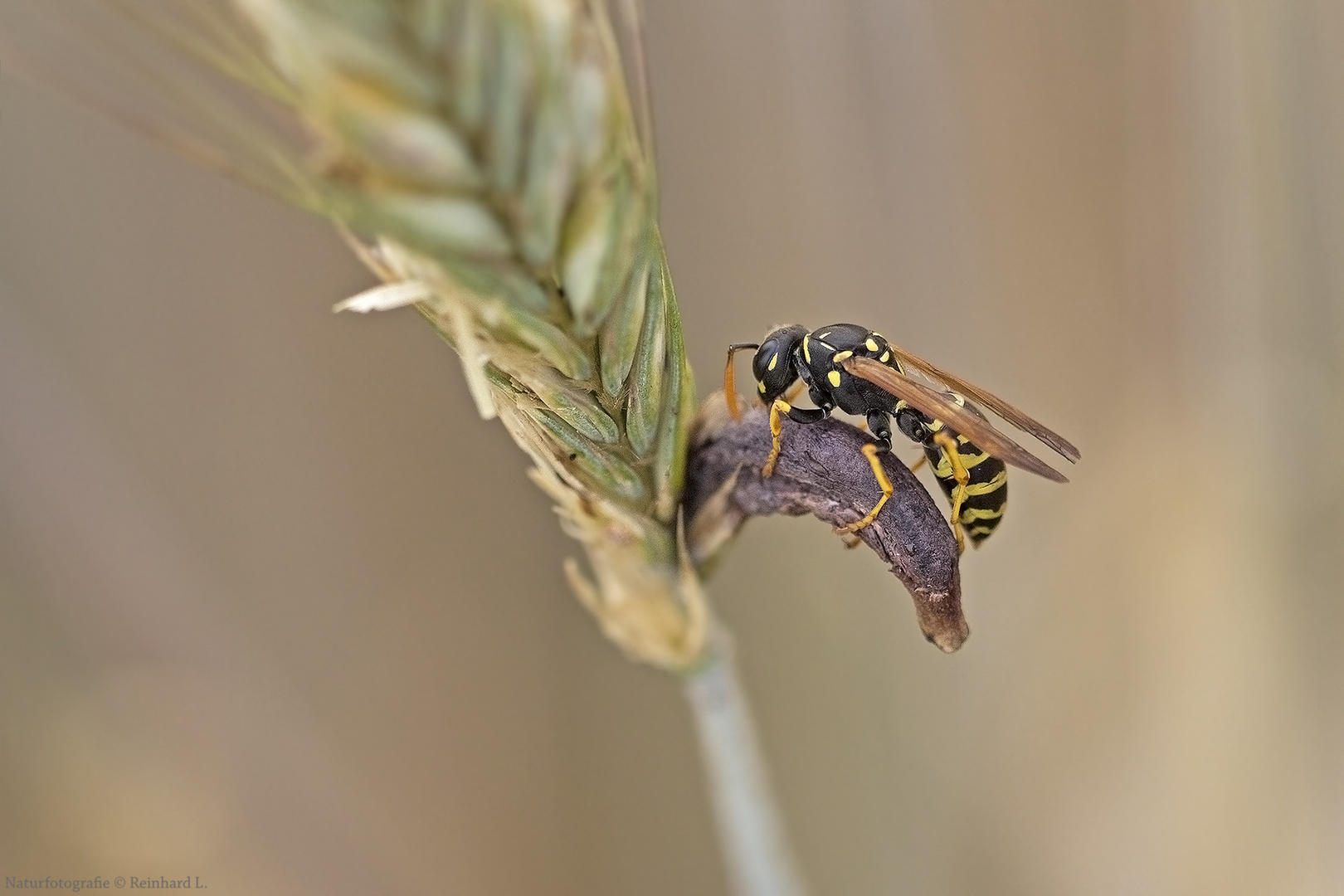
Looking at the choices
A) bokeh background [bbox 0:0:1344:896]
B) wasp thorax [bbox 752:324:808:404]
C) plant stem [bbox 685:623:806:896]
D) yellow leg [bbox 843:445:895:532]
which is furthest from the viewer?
bokeh background [bbox 0:0:1344:896]

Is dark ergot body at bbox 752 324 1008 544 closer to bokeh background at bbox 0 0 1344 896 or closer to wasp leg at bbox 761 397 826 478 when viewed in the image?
wasp leg at bbox 761 397 826 478

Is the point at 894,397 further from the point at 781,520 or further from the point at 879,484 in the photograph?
the point at 781,520

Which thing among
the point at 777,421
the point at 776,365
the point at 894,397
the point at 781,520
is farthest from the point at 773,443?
the point at 781,520

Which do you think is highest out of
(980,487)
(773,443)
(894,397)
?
(773,443)

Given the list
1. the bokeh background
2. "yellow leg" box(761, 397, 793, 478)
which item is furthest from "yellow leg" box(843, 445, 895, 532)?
the bokeh background

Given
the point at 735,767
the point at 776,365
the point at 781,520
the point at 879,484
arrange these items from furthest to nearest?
the point at 781,520 < the point at 776,365 < the point at 735,767 < the point at 879,484

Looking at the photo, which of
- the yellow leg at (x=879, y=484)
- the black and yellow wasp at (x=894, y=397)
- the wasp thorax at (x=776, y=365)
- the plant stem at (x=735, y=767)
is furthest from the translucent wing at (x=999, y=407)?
the plant stem at (x=735, y=767)

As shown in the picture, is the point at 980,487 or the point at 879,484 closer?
the point at 879,484
